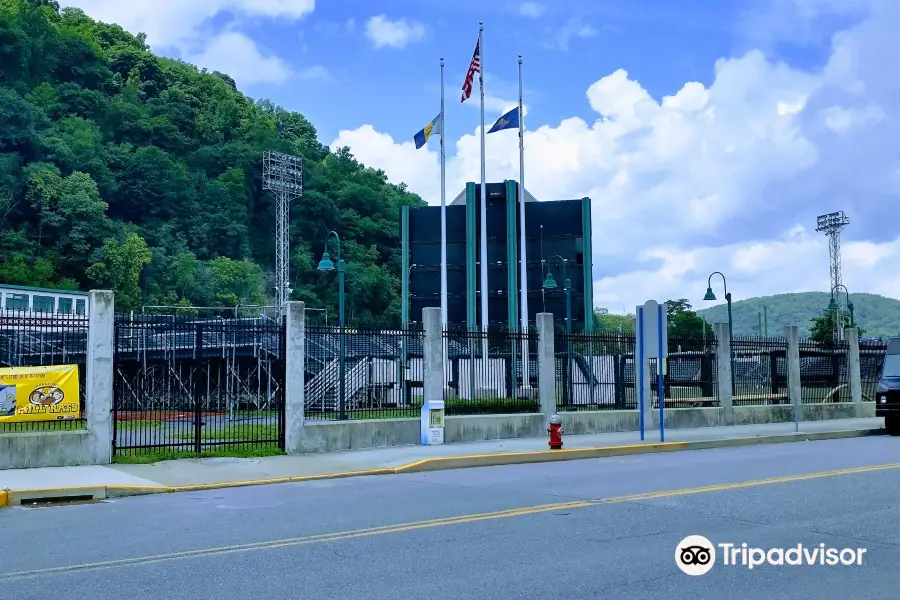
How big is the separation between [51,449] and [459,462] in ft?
23.4

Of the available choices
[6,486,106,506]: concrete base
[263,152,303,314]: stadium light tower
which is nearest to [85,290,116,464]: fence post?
[6,486,106,506]: concrete base

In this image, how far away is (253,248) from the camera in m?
109

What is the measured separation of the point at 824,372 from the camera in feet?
100

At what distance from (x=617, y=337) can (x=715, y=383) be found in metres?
4.94

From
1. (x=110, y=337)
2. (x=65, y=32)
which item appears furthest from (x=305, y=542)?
(x=65, y=32)

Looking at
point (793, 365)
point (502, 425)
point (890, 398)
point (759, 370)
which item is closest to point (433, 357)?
point (502, 425)

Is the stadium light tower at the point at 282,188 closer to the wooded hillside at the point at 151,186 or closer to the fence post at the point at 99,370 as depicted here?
the wooded hillside at the point at 151,186

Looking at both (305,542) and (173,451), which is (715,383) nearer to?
(173,451)

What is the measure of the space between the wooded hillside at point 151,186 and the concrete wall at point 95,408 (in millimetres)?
67420

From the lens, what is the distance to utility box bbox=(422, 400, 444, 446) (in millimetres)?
19266

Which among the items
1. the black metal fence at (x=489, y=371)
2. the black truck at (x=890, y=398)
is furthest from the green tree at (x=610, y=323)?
the black metal fence at (x=489, y=371)

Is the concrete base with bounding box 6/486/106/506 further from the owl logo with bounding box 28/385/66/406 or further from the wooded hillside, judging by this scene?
the wooded hillside

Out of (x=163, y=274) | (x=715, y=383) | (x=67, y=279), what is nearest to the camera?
(x=715, y=383)

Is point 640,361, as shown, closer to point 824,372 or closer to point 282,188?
point 824,372
